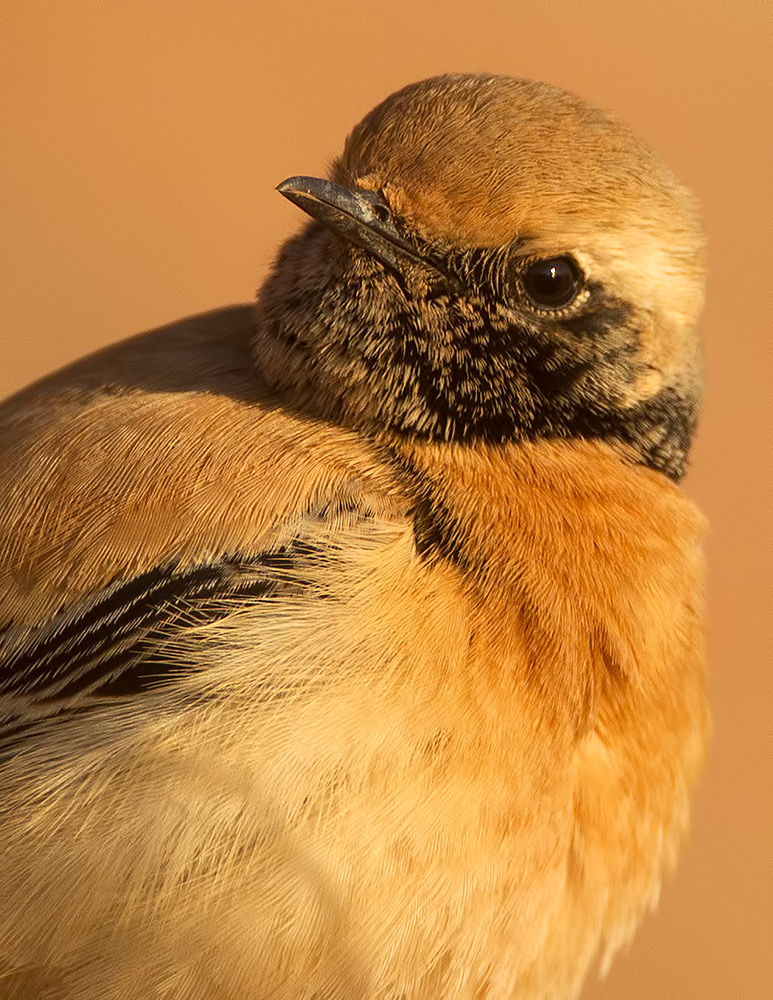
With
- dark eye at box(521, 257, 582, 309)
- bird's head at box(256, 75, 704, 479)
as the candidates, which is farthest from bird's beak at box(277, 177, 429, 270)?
dark eye at box(521, 257, 582, 309)

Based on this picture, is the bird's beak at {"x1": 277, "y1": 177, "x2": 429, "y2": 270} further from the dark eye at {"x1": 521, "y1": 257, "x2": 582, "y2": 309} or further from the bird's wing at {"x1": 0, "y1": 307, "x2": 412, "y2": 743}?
the bird's wing at {"x1": 0, "y1": 307, "x2": 412, "y2": 743}

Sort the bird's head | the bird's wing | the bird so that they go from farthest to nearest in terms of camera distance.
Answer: the bird's head, the bird's wing, the bird

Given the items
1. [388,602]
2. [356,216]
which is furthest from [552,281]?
[388,602]

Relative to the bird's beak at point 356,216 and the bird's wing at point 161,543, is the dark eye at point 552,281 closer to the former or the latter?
the bird's beak at point 356,216

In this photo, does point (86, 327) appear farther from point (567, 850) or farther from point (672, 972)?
point (567, 850)

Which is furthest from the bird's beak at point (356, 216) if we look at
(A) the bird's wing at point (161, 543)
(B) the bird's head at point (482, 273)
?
(A) the bird's wing at point (161, 543)

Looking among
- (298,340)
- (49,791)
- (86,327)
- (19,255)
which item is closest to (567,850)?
(49,791)

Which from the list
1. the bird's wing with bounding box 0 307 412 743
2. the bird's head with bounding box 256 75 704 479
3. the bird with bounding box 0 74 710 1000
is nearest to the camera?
the bird with bounding box 0 74 710 1000
